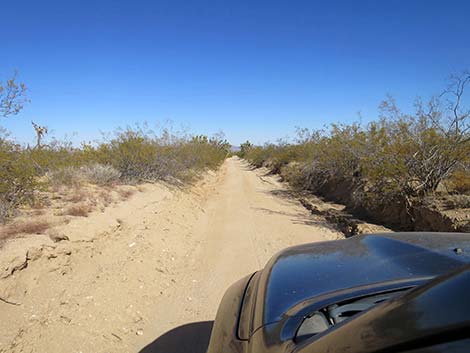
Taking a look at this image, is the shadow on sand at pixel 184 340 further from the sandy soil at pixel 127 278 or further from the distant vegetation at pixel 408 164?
the distant vegetation at pixel 408 164

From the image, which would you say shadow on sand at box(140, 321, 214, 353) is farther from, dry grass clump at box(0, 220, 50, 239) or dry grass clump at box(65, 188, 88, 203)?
dry grass clump at box(65, 188, 88, 203)

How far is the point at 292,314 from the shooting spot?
1.69 meters

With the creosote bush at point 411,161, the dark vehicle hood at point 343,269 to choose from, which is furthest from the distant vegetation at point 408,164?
the dark vehicle hood at point 343,269

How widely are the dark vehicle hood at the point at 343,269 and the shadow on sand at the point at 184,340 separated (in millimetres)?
1815

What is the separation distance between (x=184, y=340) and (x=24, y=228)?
402 cm

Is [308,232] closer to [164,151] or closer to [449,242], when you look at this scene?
[449,242]

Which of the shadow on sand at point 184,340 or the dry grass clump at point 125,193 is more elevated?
the dry grass clump at point 125,193

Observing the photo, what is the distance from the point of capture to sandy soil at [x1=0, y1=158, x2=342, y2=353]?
155 inches

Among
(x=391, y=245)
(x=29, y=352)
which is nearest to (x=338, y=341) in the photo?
(x=391, y=245)

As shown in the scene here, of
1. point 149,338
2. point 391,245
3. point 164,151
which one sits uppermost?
point 164,151

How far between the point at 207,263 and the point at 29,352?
3436mm

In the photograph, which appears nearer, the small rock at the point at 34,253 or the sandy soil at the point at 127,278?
the sandy soil at the point at 127,278

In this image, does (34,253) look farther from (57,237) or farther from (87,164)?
(87,164)

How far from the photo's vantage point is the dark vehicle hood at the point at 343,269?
71.4 inches
